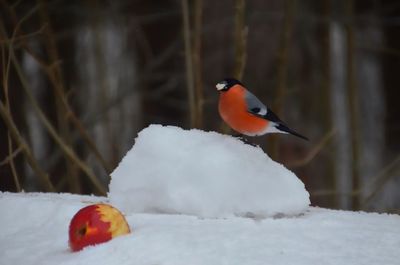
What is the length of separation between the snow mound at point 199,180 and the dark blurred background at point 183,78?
90.1 inches

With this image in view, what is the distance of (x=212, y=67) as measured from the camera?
228 inches

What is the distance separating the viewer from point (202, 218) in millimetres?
2217

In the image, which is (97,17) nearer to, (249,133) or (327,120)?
(327,120)

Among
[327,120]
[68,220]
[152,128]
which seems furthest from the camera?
[327,120]

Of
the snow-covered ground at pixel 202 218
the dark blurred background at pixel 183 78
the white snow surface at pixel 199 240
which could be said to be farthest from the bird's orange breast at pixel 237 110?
the dark blurred background at pixel 183 78

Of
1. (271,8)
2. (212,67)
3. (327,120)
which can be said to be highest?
(271,8)

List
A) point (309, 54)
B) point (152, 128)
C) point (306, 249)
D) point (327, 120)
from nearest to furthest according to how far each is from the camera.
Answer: point (306, 249)
point (152, 128)
point (327, 120)
point (309, 54)

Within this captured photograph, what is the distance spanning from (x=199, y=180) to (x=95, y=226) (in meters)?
0.40

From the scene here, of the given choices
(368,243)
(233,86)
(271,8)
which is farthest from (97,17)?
(368,243)

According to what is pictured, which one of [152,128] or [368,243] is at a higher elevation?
[152,128]

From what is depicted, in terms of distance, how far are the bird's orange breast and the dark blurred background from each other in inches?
69.5

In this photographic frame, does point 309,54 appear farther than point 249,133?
Yes

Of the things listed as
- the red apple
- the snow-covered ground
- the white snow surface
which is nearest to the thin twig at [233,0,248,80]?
the snow-covered ground

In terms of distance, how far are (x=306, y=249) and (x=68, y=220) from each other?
2.35 ft
